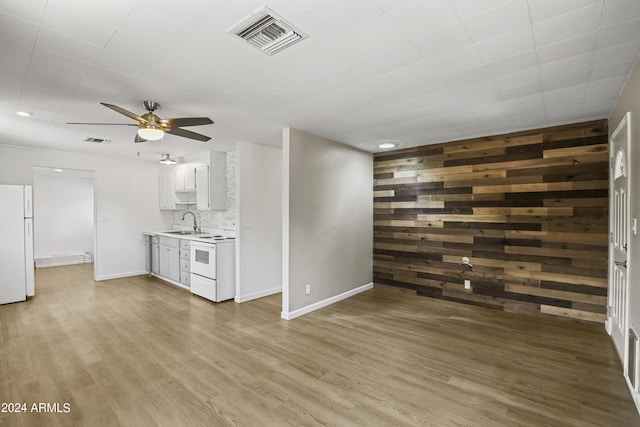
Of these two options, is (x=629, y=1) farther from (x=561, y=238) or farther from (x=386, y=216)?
(x=386, y=216)

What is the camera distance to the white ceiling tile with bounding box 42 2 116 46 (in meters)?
1.69

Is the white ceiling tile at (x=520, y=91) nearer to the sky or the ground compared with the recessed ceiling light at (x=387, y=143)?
nearer to the sky

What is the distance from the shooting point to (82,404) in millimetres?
2217

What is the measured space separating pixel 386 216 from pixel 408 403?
3454 mm

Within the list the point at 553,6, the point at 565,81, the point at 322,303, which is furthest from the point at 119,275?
the point at 565,81

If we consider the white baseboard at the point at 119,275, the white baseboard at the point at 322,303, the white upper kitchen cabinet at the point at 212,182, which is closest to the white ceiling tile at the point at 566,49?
the white baseboard at the point at 322,303

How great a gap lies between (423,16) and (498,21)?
0.45 meters

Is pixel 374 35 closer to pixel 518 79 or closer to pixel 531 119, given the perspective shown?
pixel 518 79

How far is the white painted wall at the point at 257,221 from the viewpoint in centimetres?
474

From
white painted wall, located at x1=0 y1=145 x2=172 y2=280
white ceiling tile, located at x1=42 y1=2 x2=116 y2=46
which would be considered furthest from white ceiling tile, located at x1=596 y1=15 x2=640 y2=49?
white painted wall, located at x1=0 y1=145 x2=172 y2=280

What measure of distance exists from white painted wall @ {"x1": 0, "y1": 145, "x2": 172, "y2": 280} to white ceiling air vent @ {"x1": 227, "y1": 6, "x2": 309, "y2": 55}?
18.1ft

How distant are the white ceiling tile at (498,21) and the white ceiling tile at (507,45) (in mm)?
51

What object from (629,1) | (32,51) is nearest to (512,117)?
(629,1)

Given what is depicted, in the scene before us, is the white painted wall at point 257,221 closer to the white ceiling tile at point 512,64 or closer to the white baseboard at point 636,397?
the white ceiling tile at point 512,64
